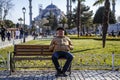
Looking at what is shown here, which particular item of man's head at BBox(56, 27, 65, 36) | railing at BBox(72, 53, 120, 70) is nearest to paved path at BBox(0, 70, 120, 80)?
railing at BBox(72, 53, 120, 70)

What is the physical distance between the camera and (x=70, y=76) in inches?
393

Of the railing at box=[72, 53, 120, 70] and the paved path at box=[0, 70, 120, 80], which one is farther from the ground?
the railing at box=[72, 53, 120, 70]

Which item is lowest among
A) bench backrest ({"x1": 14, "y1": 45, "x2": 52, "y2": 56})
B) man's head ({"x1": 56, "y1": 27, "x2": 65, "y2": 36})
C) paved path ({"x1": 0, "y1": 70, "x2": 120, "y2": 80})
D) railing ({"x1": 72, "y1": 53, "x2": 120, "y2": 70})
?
paved path ({"x1": 0, "y1": 70, "x2": 120, "y2": 80})

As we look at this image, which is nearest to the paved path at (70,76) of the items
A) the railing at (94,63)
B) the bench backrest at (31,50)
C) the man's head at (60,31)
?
the railing at (94,63)

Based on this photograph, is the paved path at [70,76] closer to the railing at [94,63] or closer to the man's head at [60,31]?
the railing at [94,63]

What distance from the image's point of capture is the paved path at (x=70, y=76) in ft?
31.7

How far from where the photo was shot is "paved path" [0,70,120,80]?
9664 mm

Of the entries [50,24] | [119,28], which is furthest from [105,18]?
[50,24]

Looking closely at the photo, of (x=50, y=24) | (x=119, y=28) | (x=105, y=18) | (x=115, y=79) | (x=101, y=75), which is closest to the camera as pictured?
(x=115, y=79)

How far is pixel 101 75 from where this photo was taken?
10164 mm

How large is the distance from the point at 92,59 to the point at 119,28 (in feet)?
213

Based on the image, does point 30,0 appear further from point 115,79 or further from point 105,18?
point 115,79

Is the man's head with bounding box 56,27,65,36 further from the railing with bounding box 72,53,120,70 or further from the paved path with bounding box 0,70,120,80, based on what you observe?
the railing with bounding box 72,53,120,70

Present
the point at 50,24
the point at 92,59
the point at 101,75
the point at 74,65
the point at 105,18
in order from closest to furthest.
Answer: the point at 101,75 → the point at 74,65 → the point at 92,59 → the point at 105,18 → the point at 50,24
